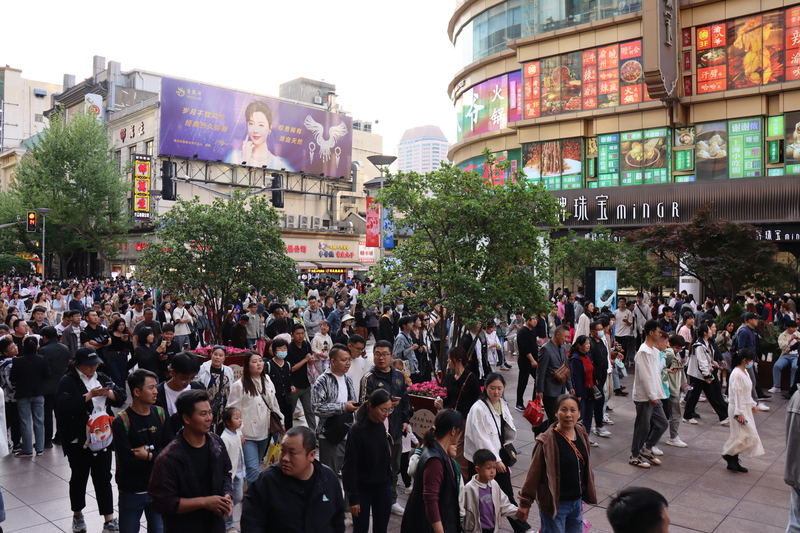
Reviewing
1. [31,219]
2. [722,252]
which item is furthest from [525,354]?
[31,219]

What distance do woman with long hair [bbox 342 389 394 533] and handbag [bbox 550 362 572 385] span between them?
151 inches

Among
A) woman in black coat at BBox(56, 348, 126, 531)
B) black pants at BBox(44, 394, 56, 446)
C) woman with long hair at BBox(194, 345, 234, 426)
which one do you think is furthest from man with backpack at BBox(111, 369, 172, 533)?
black pants at BBox(44, 394, 56, 446)

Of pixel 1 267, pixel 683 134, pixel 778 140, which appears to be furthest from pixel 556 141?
pixel 1 267

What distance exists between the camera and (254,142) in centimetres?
4447

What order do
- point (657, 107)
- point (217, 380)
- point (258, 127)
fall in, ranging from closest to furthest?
1. point (217, 380)
2. point (657, 107)
3. point (258, 127)

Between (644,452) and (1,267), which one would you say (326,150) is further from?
(644,452)

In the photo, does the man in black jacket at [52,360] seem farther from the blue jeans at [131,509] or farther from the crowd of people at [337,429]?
the blue jeans at [131,509]

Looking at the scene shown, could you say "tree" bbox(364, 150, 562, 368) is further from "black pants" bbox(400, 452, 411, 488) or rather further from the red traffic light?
the red traffic light

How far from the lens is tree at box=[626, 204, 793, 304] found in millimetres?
18109

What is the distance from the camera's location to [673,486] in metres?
7.05

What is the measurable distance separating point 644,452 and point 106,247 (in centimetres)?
3986

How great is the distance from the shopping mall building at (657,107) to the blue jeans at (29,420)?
2239 centimetres

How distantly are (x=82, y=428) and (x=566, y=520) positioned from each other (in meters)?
4.30

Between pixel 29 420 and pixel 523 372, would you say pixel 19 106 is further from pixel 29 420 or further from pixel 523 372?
pixel 523 372
